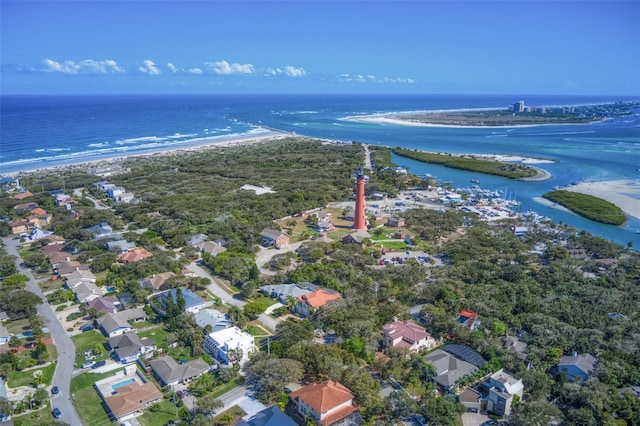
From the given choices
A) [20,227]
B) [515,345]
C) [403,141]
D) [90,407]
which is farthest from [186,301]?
[403,141]

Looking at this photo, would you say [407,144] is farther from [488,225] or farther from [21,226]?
[21,226]

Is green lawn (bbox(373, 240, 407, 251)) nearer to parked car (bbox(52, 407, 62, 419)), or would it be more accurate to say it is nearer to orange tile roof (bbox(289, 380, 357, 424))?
orange tile roof (bbox(289, 380, 357, 424))

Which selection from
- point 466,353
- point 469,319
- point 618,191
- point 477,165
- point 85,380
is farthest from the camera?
point 477,165

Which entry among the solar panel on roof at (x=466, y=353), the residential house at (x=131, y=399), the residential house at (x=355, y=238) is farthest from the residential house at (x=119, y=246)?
the solar panel on roof at (x=466, y=353)

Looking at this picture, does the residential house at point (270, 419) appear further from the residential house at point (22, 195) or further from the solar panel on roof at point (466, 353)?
the residential house at point (22, 195)

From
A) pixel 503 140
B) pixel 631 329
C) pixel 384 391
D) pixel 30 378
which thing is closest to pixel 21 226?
pixel 30 378

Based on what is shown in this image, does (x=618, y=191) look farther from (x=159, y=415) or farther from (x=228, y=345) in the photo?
(x=159, y=415)
